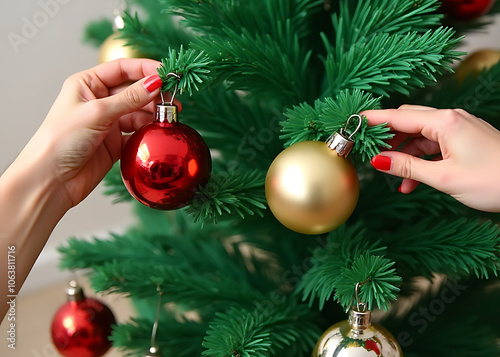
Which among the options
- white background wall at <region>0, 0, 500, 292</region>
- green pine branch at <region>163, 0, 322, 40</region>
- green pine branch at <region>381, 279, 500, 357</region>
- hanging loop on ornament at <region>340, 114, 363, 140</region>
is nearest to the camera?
hanging loop on ornament at <region>340, 114, 363, 140</region>

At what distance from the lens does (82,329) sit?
2.47ft

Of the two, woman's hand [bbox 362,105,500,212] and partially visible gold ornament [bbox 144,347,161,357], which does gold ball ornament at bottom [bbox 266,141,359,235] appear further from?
partially visible gold ornament [bbox 144,347,161,357]

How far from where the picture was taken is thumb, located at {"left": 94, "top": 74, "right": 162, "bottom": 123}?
546 mm

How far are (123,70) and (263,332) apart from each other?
409mm

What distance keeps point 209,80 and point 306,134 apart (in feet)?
0.42

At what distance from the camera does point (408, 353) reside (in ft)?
2.29

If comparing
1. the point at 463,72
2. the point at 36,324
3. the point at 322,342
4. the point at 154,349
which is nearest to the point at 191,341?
the point at 154,349

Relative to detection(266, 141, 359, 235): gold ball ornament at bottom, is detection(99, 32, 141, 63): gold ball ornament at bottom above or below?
above

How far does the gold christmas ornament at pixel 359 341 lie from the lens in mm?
523

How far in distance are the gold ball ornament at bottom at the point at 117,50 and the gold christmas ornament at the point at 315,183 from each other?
0.33m

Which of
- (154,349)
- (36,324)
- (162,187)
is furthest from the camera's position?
(36,324)

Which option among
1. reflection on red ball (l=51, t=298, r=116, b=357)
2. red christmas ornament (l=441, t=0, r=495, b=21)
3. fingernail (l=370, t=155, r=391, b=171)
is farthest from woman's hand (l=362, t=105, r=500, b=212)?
reflection on red ball (l=51, t=298, r=116, b=357)

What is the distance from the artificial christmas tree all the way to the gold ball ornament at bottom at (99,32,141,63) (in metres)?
0.02

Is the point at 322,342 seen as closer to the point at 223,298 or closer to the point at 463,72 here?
the point at 223,298
